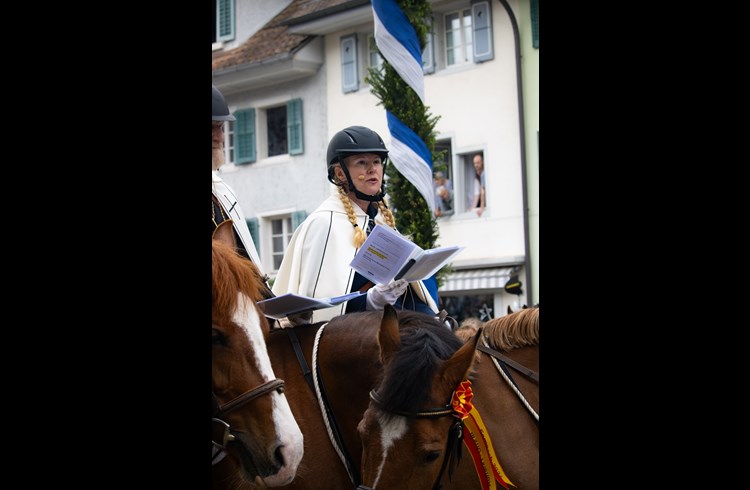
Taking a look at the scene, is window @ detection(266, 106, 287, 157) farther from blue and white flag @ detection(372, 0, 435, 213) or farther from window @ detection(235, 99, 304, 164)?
blue and white flag @ detection(372, 0, 435, 213)

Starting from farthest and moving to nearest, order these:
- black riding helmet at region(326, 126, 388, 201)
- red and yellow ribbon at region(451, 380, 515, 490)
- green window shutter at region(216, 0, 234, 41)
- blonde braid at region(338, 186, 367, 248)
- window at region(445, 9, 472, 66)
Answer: green window shutter at region(216, 0, 234, 41), window at region(445, 9, 472, 66), black riding helmet at region(326, 126, 388, 201), blonde braid at region(338, 186, 367, 248), red and yellow ribbon at region(451, 380, 515, 490)

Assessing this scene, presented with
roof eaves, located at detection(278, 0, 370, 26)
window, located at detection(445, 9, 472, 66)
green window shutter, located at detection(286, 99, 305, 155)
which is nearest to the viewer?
roof eaves, located at detection(278, 0, 370, 26)

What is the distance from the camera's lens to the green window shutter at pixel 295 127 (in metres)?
22.8

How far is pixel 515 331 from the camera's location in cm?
416

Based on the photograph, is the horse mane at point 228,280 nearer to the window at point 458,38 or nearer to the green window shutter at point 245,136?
the window at point 458,38

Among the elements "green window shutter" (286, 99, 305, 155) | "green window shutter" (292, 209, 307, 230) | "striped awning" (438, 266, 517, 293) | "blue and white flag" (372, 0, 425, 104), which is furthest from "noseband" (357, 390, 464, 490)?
"green window shutter" (286, 99, 305, 155)

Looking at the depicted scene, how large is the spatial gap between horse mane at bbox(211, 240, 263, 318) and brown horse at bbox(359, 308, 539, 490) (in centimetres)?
50

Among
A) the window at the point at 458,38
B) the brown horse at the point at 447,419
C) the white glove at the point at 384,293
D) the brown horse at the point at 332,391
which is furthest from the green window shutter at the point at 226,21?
the brown horse at the point at 447,419

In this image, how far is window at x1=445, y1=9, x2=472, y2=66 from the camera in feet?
68.4
